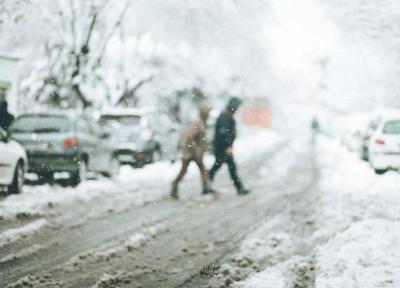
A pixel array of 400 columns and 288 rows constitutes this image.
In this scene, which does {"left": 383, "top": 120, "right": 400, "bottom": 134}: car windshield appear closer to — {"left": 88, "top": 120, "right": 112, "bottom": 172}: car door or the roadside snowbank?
the roadside snowbank

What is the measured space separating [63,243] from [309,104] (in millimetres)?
89663

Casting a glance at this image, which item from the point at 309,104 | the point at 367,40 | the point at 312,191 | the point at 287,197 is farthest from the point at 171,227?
the point at 309,104

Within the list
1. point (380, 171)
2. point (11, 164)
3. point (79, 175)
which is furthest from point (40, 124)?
point (380, 171)

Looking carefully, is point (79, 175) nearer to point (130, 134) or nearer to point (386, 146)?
point (130, 134)

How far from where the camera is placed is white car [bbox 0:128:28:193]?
1202cm

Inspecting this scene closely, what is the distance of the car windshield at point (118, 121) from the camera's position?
18984 mm

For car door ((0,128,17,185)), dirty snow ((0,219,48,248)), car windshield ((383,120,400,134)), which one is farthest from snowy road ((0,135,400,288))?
car windshield ((383,120,400,134))

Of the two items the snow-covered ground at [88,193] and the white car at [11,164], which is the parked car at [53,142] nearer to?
the snow-covered ground at [88,193]

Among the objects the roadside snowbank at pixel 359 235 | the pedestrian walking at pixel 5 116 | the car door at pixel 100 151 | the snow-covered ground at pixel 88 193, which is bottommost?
the roadside snowbank at pixel 359 235

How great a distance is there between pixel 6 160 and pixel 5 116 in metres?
3.09

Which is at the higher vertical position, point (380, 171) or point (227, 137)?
point (227, 137)

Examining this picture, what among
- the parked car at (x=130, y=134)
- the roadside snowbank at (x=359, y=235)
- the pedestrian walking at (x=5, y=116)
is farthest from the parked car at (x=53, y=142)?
the roadside snowbank at (x=359, y=235)

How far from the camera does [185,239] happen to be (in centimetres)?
842

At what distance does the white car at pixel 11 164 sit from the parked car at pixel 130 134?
5.78 m
